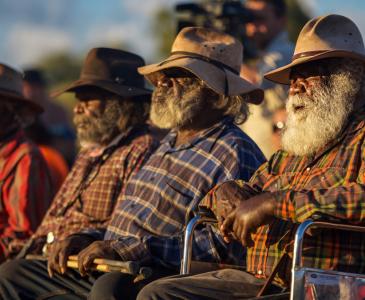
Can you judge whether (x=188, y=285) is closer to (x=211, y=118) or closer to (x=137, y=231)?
(x=137, y=231)

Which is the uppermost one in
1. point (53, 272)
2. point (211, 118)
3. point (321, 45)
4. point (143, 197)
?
point (321, 45)

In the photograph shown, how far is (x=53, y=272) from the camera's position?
230 inches

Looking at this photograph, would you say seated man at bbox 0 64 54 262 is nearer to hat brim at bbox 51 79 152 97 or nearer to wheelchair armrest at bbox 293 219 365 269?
hat brim at bbox 51 79 152 97

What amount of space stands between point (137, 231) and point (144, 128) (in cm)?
132

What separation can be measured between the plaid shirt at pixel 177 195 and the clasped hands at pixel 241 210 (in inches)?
25.1

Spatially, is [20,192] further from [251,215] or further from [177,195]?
[251,215]

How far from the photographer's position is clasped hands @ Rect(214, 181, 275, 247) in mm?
4391

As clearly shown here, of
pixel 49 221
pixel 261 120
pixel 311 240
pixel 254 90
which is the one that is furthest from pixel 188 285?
pixel 261 120

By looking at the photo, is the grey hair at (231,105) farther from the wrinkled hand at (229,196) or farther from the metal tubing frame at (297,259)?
the metal tubing frame at (297,259)

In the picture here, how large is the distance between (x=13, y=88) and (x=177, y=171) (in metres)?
2.34

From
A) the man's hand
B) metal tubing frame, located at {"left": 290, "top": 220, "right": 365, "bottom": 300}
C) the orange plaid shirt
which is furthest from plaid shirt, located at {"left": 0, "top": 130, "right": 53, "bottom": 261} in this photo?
metal tubing frame, located at {"left": 290, "top": 220, "right": 365, "bottom": 300}

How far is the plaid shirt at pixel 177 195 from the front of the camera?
212 inches

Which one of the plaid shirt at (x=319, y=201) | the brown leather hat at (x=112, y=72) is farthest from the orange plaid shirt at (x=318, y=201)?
the brown leather hat at (x=112, y=72)

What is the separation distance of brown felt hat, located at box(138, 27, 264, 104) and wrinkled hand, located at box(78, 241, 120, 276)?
1.16 meters
